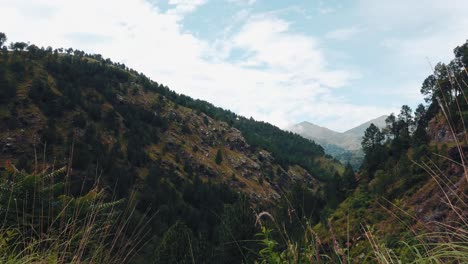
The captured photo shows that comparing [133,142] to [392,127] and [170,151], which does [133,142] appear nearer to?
[170,151]

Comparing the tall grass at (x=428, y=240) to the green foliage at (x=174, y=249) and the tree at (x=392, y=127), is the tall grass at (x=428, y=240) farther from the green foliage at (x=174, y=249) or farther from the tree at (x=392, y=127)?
the tree at (x=392, y=127)

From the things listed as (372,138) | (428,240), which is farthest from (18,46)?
(428,240)

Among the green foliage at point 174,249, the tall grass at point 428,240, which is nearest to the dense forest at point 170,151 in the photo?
the green foliage at point 174,249

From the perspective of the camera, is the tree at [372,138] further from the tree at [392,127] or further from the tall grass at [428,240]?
the tall grass at [428,240]

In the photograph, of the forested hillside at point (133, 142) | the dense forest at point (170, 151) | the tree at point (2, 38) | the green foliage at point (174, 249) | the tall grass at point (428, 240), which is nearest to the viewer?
the tall grass at point (428, 240)

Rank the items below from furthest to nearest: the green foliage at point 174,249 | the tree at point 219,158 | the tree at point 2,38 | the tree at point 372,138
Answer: the tree at point 219,158, the tree at point 2,38, the tree at point 372,138, the green foliage at point 174,249

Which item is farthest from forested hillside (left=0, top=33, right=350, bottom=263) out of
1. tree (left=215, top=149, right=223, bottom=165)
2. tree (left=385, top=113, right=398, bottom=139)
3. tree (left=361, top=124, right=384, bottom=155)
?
tree (left=385, top=113, right=398, bottom=139)

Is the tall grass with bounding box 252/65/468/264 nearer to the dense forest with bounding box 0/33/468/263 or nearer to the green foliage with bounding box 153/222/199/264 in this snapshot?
the dense forest with bounding box 0/33/468/263

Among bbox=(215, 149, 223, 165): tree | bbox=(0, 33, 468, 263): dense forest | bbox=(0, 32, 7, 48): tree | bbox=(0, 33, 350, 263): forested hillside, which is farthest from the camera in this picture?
bbox=(215, 149, 223, 165): tree

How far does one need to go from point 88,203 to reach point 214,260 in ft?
121

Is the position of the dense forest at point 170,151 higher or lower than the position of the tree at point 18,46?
lower

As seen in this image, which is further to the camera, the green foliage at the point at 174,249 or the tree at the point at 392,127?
the tree at the point at 392,127

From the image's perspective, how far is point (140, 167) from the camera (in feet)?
420

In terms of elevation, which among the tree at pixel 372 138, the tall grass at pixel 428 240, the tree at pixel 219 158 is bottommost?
the tree at pixel 372 138
